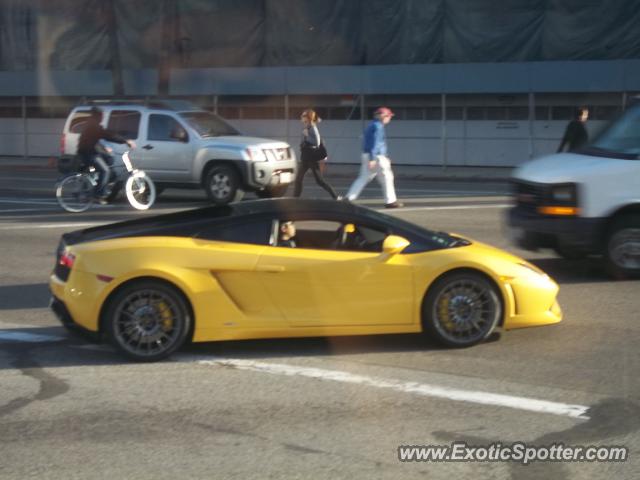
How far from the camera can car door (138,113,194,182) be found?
19.0m

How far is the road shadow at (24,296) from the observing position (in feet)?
31.9

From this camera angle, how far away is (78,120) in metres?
20.2

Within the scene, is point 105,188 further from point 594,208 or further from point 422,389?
point 422,389

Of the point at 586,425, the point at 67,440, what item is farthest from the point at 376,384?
the point at 67,440

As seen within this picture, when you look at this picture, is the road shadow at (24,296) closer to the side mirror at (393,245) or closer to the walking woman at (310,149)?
the side mirror at (393,245)

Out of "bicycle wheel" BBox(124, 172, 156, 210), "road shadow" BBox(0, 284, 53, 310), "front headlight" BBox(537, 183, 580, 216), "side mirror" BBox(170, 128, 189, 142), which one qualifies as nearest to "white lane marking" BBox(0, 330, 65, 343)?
"road shadow" BBox(0, 284, 53, 310)

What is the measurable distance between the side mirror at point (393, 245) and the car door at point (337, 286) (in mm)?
65

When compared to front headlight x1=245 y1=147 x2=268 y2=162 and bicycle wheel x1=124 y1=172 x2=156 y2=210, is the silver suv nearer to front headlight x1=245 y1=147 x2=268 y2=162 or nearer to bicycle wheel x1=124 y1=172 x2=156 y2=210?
front headlight x1=245 y1=147 x2=268 y2=162

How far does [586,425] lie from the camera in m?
6.04

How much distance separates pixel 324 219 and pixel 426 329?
3.79 feet

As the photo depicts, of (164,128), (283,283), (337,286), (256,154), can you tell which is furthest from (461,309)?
(164,128)

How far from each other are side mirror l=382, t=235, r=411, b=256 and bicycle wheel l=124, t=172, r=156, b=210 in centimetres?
1076

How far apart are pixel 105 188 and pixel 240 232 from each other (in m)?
10.6

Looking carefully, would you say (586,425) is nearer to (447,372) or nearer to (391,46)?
(447,372)
